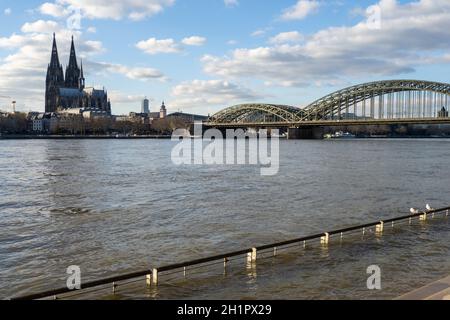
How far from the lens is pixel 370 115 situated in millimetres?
114188

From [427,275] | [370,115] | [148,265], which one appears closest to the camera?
[427,275]

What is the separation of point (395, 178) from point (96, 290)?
27.3 meters

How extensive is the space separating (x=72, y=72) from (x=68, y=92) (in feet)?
28.1

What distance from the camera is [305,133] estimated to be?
133m

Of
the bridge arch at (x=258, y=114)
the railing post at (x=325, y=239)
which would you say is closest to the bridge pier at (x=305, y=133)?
the bridge arch at (x=258, y=114)

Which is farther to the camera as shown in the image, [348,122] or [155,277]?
[348,122]

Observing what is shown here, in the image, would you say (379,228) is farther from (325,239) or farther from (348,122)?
(348,122)

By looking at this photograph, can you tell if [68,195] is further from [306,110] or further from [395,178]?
[306,110]

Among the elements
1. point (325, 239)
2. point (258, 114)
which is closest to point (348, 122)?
point (258, 114)

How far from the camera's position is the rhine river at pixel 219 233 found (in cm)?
1057

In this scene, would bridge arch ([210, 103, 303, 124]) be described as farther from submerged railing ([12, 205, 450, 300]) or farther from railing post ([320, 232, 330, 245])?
railing post ([320, 232, 330, 245])

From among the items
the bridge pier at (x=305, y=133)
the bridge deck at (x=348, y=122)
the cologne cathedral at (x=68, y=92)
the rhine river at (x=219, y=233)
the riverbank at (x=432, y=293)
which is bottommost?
the rhine river at (x=219, y=233)

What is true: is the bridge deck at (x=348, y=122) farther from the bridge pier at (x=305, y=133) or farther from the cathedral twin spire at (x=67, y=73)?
the cathedral twin spire at (x=67, y=73)

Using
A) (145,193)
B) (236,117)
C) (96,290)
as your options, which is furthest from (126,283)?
(236,117)
